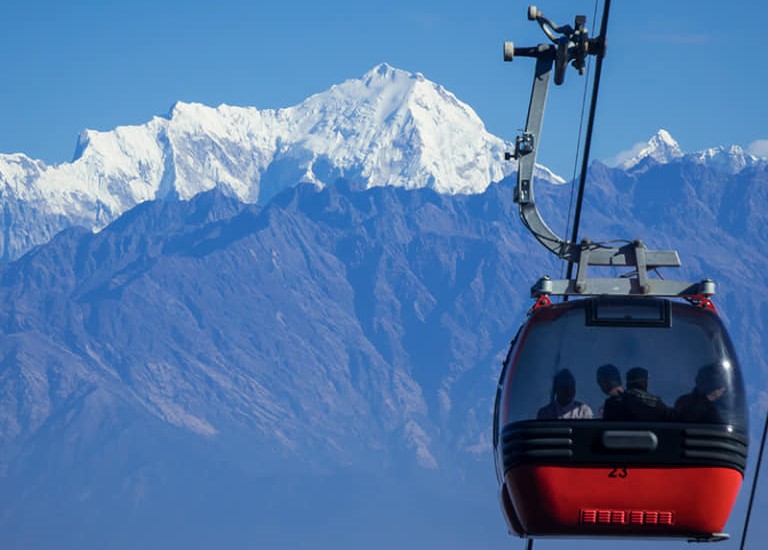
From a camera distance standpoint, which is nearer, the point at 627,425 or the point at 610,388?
the point at 627,425

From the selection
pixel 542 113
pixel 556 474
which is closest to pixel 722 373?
pixel 556 474

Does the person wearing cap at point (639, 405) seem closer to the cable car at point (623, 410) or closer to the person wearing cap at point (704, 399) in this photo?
the cable car at point (623, 410)

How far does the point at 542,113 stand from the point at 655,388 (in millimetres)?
3107

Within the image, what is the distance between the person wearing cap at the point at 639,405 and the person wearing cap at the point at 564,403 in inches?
11.9

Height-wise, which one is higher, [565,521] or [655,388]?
[655,388]

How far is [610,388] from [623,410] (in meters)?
0.25

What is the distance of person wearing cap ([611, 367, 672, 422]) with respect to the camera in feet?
51.9

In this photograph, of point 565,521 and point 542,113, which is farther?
point 542,113

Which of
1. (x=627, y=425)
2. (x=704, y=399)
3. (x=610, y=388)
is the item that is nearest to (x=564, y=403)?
(x=610, y=388)

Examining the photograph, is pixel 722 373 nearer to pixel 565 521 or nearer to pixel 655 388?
pixel 655 388

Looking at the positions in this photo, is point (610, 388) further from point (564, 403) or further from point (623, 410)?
point (564, 403)

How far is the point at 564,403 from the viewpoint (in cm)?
1603

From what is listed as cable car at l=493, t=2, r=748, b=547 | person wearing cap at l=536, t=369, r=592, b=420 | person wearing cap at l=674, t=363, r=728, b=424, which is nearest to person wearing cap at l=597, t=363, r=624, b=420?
cable car at l=493, t=2, r=748, b=547

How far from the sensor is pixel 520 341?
16609 mm
